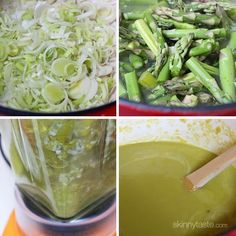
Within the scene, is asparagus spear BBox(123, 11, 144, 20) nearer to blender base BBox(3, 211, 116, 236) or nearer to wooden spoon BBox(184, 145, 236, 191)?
wooden spoon BBox(184, 145, 236, 191)

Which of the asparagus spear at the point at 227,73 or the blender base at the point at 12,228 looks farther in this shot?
the blender base at the point at 12,228

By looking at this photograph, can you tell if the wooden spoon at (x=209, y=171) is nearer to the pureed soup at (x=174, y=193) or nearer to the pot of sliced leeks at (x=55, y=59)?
the pureed soup at (x=174, y=193)

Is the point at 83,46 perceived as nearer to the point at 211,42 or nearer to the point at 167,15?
the point at 167,15

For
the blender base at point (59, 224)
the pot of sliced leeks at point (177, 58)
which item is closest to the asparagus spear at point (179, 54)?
the pot of sliced leeks at point (177, 58)

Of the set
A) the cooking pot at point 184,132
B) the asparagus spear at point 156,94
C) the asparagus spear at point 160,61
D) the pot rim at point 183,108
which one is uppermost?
the asparagus spear at point 160,61

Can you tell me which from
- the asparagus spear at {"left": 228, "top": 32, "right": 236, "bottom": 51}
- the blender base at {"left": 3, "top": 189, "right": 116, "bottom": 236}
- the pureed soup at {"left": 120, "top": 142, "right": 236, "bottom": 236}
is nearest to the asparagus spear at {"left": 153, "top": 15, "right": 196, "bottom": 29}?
the asparagus spear at {"left": 228, "top": 32, "right": 236, "bottom": 51}

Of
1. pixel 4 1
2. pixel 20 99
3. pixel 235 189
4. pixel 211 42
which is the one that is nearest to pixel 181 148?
pixel 235 189

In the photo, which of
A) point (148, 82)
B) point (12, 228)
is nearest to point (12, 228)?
point (12, 228)

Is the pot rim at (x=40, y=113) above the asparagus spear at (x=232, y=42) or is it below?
below
